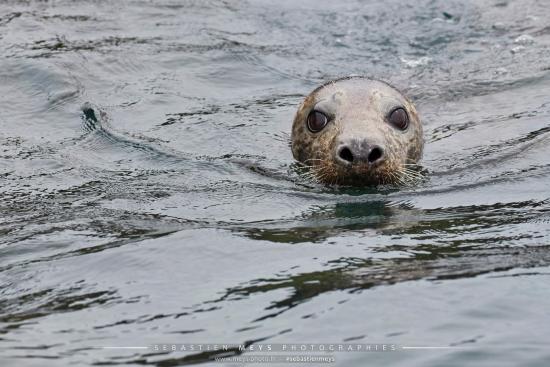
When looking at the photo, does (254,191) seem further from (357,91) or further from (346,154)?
(357,91)

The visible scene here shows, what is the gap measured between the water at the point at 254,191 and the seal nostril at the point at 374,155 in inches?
9.9

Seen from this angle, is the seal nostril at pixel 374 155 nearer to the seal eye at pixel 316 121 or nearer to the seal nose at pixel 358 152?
the seal nose at pixel 358 152

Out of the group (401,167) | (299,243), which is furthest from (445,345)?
(401,167)

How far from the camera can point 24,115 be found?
1010 cm

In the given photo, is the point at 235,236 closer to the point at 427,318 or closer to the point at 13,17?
the point at 427,318

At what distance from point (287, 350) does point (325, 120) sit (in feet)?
12.2

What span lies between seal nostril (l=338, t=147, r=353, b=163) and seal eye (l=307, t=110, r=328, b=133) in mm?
795

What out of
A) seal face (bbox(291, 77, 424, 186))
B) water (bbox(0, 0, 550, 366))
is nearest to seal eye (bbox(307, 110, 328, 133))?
seal face (bbox(291, 77, 424, 186))

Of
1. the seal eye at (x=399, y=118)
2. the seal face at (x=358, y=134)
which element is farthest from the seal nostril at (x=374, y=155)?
the seal eye at (x=399, y=118)

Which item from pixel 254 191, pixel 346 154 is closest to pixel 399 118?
pixel 346 154

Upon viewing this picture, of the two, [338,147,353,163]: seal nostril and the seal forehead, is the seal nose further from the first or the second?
the seal forehead

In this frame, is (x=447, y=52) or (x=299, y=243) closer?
(x=299, y=243)

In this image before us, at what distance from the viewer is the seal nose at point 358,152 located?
24.0ft

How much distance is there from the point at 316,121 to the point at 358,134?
832 mm
